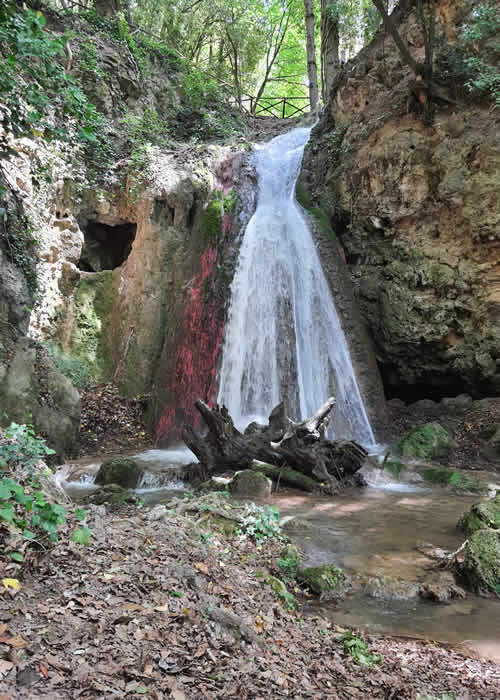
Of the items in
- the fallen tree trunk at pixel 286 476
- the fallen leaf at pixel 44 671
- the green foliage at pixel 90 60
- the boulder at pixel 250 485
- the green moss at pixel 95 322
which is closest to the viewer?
the fallen leaf at pixel 44 671

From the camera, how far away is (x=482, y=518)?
4617mm

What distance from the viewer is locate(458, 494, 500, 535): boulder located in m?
4.50

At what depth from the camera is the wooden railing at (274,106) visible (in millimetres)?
23281

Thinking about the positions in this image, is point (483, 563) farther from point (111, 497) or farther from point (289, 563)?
point (111, 497)

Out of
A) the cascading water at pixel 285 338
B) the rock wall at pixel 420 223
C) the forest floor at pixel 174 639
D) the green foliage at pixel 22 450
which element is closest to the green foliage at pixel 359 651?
the forest floor at pixel 174 639

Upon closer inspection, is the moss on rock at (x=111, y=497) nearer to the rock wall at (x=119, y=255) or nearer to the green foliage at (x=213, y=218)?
the rock wall at (x=119, y=255)

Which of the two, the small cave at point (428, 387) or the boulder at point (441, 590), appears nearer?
the boulder at point (441, 590)

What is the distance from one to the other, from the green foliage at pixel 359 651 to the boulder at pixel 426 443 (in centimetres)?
585

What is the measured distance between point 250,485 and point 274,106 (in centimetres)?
2365

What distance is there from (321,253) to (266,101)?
1749 centimetres

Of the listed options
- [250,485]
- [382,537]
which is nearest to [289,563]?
[382,537]

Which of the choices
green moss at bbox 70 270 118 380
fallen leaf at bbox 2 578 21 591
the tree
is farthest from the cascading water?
the tree

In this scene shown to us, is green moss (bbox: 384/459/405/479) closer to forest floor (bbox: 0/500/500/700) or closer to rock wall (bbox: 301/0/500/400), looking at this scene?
rock wall (bbox: 301/0/500/400)

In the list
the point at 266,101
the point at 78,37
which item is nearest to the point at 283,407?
the point at 78,37
